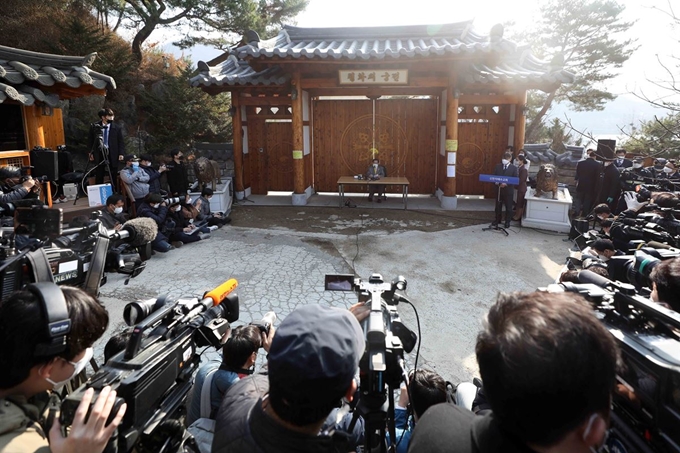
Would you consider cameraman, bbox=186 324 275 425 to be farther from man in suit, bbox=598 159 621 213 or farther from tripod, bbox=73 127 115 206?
man in suit, bbox=598 159 621 213

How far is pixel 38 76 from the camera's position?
22.5ft

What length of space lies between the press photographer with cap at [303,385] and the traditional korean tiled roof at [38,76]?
6.86 meters

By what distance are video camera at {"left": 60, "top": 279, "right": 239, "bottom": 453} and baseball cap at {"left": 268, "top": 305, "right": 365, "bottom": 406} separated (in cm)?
56

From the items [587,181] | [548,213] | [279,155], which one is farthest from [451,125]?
[279,155]

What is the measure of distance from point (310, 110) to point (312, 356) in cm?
1126

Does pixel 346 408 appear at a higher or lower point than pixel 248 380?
lower

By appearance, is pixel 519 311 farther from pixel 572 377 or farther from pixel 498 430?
pixel 498 430

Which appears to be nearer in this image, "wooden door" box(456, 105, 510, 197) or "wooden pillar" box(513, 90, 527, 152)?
"wooden pillar" box(513, 90, 527, 152)

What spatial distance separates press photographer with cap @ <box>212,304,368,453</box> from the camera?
126 cm

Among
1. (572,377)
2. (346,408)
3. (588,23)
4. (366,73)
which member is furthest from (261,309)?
(588,23)

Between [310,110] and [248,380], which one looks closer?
[248,380]

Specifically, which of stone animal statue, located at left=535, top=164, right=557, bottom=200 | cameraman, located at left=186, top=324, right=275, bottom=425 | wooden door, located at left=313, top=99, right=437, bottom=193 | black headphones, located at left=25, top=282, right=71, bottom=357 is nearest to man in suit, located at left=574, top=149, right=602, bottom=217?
stone animal statue, located at left=535, top=164, right=557, bottom=200

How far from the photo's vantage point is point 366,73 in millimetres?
10094

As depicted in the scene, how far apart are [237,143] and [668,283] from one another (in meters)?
10.4
